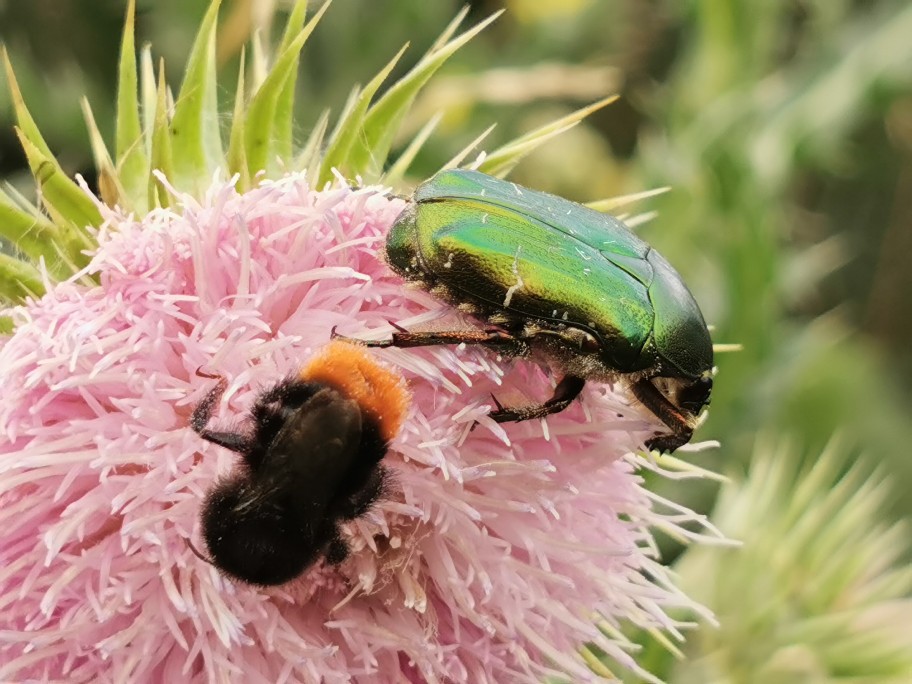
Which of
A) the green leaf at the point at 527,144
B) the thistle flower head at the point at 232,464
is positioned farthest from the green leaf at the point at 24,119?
the green leaf at the point at 527,144

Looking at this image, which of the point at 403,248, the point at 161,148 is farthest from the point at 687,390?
the point at 161,148

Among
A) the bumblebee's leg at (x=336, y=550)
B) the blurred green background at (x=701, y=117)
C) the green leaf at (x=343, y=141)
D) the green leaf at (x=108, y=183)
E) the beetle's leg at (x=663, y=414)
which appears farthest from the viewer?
the blurred green background at (x=701, y=117)

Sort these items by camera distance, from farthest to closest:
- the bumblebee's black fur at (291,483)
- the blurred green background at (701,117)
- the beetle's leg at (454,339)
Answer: the blurred green background at (701,117) → the beetle's leg at (454,339) → the bumblebee's black fur at (291,483)

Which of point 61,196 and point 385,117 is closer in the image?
point 61,196

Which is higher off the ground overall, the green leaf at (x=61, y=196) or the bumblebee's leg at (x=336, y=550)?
the green leaf at (x=61, y=196)

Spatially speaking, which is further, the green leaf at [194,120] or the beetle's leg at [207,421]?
the green leaf at [194,120]

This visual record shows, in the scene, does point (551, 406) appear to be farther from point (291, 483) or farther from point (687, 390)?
point (291, 483)

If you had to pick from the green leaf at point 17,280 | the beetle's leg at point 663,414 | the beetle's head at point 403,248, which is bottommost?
the beetle's leg at point 663,414

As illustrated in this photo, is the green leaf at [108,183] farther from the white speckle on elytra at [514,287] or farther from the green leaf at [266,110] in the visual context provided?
the white speckle on elytra at [514,287]
